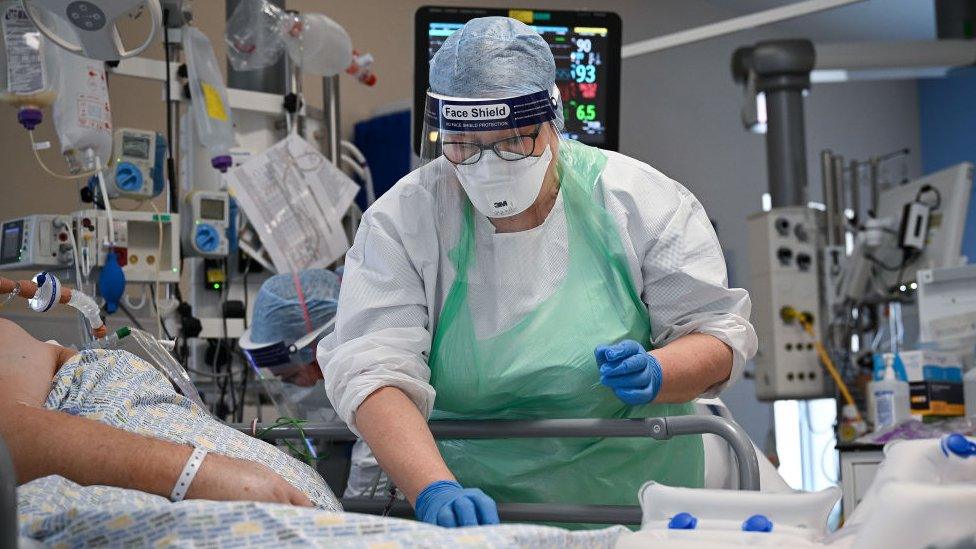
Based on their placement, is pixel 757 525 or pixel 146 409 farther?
pixel 146 409

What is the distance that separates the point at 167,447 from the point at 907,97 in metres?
9.61

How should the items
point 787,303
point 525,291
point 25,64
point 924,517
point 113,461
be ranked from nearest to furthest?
point 924,517
point 113,461
point 525,291
point 25,64
point 787,303

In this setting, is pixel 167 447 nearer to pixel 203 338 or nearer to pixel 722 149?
pixel 203 338

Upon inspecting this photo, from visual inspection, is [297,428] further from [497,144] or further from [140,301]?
[140,301]

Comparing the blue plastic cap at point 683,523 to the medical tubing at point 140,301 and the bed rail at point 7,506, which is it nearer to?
the bed rail at point 7,506

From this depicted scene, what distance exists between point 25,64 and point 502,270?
6.44 feet

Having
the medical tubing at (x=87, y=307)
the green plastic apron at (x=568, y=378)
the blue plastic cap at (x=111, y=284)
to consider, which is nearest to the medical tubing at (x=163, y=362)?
the medical tubing at (x=87, y=307)

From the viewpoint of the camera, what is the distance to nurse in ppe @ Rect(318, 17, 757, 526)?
1964 mm

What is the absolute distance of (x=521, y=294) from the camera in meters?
2.06

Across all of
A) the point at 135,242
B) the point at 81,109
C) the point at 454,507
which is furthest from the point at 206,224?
the point at 454,507

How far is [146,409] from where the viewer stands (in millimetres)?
1932

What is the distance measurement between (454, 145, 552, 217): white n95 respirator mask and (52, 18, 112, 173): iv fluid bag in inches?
72.4

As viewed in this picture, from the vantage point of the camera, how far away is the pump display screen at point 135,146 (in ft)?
11.7

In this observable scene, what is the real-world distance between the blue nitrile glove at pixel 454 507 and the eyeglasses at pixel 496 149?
0.58 m
